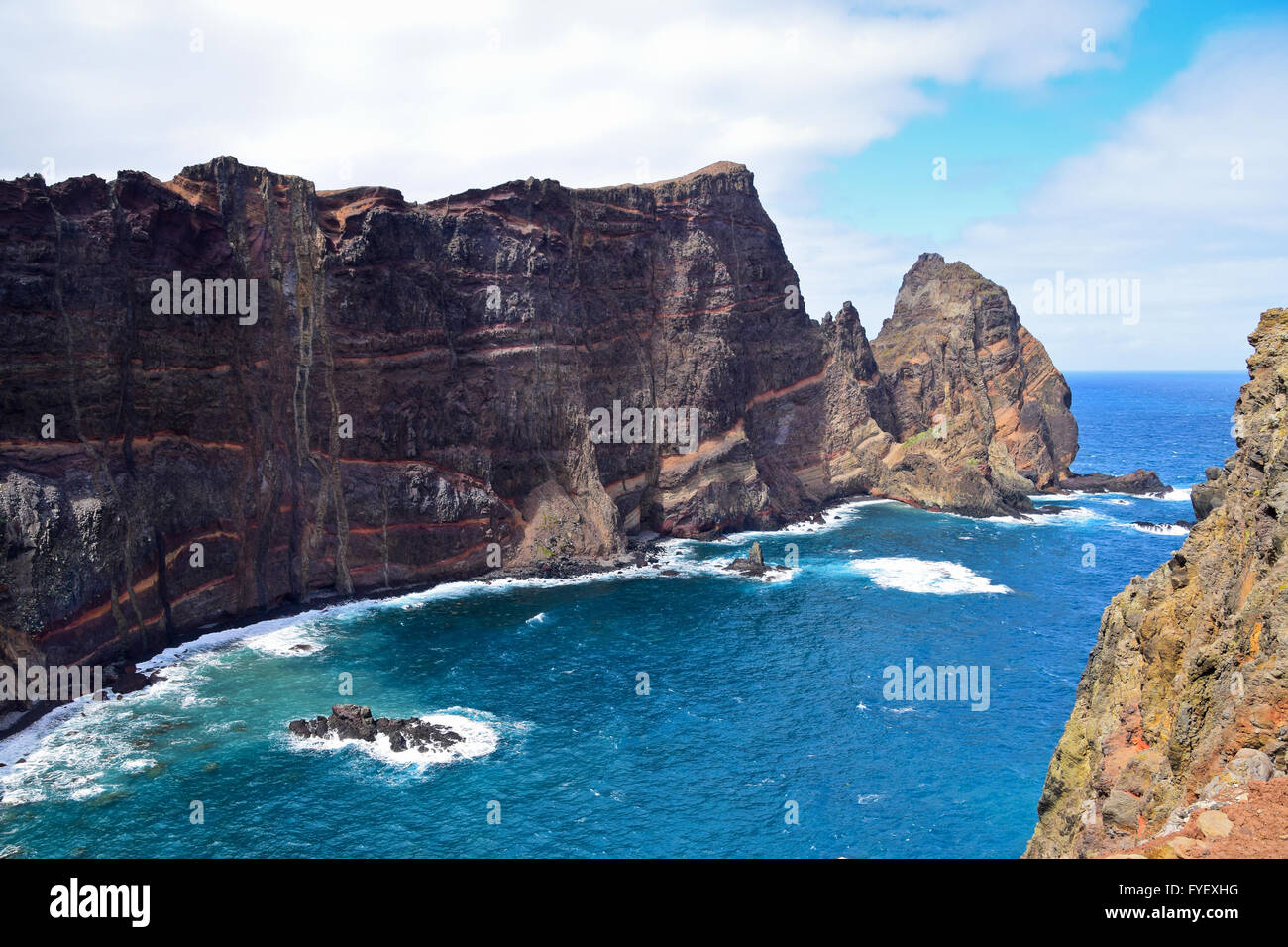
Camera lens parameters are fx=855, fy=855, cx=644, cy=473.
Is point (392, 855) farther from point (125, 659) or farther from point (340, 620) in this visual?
point (340, 620)

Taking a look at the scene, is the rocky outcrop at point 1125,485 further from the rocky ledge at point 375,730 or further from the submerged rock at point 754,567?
the rocky ledge at point 375,730

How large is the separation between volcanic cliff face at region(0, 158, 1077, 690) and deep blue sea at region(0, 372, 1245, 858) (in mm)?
7139

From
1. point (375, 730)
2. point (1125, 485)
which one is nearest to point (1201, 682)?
point (375, 730)

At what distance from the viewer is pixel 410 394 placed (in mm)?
80125

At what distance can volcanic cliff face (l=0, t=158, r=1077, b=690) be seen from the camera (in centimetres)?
5656

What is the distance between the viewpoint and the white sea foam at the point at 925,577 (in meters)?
79.8

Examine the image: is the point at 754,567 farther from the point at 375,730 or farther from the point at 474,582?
the point at 375,730

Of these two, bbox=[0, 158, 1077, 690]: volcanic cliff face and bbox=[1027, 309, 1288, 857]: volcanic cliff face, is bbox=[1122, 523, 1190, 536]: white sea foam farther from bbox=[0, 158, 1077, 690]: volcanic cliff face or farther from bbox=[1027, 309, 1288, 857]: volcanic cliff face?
bbox=[1027, 309, 1288, 857]: volcanic cliff face

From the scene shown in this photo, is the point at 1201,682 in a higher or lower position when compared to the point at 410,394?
lower

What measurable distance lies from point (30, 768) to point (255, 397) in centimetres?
3293

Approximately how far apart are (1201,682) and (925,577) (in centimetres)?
6687

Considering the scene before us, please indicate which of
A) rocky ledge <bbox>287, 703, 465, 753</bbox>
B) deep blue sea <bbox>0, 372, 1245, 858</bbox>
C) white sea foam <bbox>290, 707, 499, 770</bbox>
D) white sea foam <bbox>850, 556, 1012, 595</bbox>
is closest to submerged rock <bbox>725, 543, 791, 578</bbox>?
deep blue sea <bbox>0, 372, 1245, 858</bbox>

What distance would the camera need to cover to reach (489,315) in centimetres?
8688
